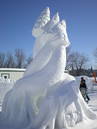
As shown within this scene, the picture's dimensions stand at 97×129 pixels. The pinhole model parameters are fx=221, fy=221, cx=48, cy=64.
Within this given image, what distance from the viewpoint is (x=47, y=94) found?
263 inches

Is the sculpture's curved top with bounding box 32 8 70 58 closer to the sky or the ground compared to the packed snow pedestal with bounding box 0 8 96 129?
closer to the sky

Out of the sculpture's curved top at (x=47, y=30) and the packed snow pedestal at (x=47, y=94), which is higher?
the sculpture's curved top at (x=47, y=30)

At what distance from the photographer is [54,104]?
6129mm

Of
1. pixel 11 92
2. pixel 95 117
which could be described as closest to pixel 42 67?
pixel 11 92

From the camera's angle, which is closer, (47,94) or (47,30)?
(47,94)

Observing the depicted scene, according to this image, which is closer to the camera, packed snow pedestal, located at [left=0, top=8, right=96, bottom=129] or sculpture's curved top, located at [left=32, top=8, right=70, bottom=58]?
packed snow pedestal, located at [left=0, top=8, right=96, bottom=129]

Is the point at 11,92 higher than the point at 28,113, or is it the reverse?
the point at 11,92

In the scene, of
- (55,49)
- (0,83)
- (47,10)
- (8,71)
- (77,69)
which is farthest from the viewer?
(77,69)

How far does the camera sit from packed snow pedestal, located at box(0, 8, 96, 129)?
20.4 ft

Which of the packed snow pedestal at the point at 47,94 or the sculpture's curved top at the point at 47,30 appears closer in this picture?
the packed snow pedestal at the point at 47,94

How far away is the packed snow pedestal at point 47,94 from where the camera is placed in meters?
6.21

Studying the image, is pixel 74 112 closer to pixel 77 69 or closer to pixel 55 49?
pixel 55 49

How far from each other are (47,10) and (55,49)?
5.65ft

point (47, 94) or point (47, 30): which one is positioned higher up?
point (47, 30)
